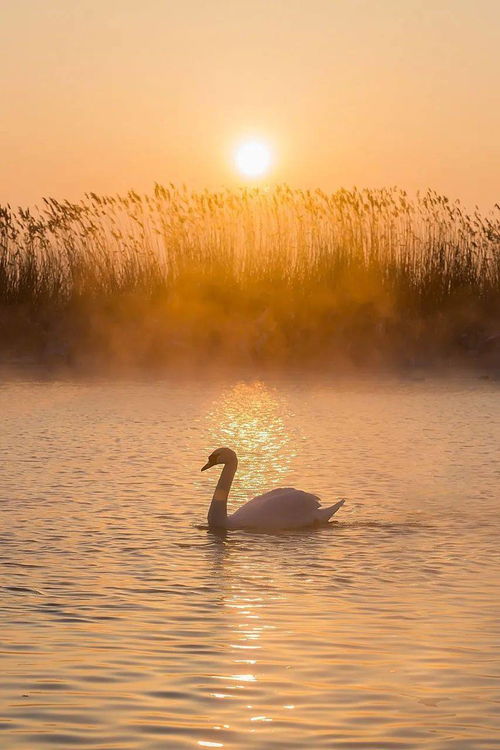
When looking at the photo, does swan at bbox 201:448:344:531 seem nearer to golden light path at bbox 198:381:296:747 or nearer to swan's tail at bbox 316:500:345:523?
swan's tail at bbox 316:500:345:523

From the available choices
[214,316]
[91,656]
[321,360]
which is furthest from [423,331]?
[91,656]

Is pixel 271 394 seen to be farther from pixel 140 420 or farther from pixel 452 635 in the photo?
pixel 452 635

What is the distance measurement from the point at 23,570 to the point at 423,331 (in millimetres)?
17596

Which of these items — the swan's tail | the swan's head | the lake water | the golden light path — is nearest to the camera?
the lake water

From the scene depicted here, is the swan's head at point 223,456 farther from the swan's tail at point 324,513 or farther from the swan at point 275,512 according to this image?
the swan's tail at point 324,513

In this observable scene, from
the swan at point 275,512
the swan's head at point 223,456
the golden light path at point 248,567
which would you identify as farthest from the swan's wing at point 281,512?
the swan's head at point 223,456

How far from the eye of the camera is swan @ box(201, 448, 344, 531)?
33.9 feet

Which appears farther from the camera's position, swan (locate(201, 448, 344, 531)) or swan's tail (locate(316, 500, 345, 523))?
swan's tail (locate(316, 500, 345, 523))

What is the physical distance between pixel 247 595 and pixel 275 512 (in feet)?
7.88

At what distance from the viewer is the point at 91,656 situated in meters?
6.45

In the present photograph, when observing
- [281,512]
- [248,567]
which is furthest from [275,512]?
[248,567]

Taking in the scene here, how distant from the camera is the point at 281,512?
10344 mm

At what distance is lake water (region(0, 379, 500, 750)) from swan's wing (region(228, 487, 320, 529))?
4.9 inches

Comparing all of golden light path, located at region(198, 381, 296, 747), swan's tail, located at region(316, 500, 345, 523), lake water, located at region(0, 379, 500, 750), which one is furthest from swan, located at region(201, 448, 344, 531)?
golden light path, located at region(198, 381, 296, 747)
